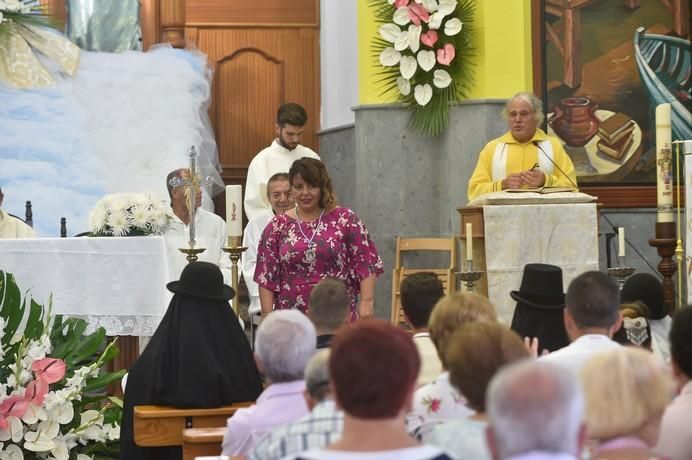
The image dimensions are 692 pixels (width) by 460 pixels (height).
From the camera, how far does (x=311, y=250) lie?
690cm

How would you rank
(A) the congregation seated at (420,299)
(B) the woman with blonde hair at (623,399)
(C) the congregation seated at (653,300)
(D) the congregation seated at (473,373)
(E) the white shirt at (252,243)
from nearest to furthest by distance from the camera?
(B) the woman with blonde hair at (623,399)
(D) the congregation seated at (473,373)
(A) the congregation seated at (420,299)
(C) the congregation seated at (653,300)
(E) the white shirt at (252,243)

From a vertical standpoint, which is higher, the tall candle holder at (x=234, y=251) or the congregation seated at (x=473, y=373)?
the tall candle holder at (x=234, y=251)

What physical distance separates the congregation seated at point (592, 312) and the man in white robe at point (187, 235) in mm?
3554

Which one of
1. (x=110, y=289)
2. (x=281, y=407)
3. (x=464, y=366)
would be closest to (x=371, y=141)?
(x=110, y=289)

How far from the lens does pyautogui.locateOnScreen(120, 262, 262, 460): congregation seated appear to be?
215 inches

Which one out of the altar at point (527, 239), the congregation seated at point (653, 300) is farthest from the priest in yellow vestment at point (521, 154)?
the congregation seated at point (653, 300)

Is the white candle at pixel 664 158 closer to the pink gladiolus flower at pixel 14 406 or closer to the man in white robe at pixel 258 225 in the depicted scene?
the man in white robe at pixel 258 225

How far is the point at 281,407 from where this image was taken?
166 inches

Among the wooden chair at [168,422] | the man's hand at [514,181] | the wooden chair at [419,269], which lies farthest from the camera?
the wooden chair at [419,269]

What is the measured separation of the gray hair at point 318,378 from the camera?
377 cm

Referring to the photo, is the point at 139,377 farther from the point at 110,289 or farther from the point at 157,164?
the point at 157,164

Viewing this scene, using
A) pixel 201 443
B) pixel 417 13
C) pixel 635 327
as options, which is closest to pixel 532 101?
pixel 417 13

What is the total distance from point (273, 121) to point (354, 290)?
5420mm

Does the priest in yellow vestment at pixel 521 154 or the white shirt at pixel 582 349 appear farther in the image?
the priest in yellow vestment at pixel 521 154
